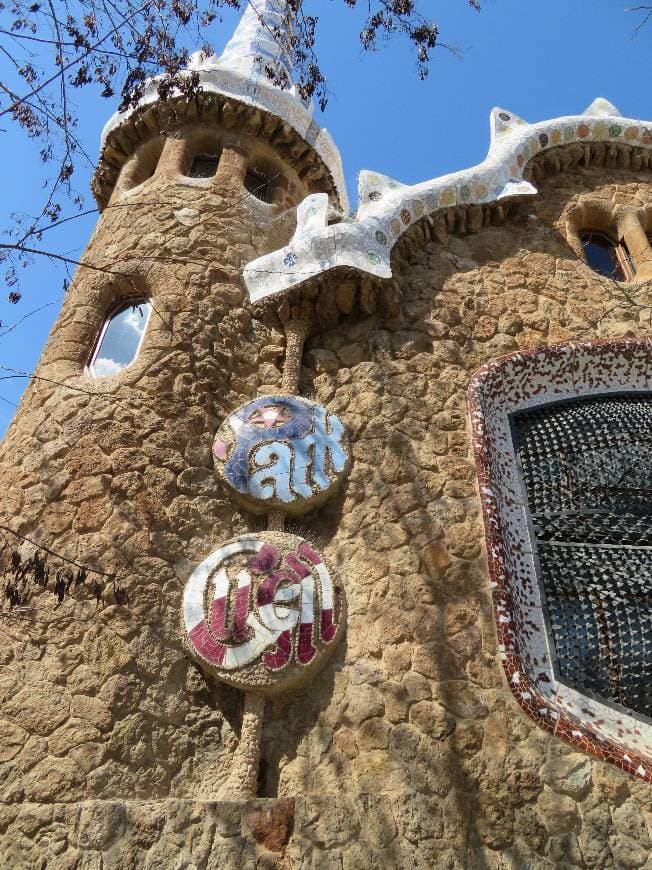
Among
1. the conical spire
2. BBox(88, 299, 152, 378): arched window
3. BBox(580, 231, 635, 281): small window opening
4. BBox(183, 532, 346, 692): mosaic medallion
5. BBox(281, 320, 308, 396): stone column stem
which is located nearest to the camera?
BBox(183, 532, 346, 692): mosaic medallion

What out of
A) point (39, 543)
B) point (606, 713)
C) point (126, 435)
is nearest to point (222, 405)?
point (126, 435)

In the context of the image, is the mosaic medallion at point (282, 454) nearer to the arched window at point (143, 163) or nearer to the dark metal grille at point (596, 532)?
the dark metal grille at point (596, 532)

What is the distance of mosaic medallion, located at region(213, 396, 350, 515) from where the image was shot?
3.87 meters

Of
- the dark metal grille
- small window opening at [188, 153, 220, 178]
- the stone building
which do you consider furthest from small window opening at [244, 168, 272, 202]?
the dark metal grille

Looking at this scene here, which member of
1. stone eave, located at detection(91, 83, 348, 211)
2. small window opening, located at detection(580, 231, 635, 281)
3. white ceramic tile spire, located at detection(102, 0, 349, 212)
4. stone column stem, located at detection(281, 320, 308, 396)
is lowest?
stone column stem, located at detection(281, 320, 308, 396)

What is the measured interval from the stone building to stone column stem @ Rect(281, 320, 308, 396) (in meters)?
0.02

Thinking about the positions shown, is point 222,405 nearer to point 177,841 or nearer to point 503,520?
point 503,520

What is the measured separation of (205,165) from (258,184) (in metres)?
0.50

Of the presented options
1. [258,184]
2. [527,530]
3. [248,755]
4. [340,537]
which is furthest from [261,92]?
[248,755]

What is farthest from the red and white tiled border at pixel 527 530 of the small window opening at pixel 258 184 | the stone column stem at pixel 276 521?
the small window opening at pixel 258 184

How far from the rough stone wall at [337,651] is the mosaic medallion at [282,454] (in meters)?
0.13

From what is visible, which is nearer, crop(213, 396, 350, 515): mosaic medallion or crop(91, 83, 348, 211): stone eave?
crop(213, 396, 350, 515): mosaic medallion

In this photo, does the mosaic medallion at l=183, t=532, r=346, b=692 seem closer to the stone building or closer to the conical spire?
the stone building

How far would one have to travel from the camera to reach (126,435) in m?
3.99
